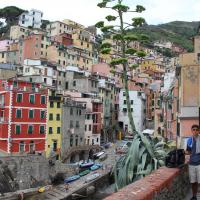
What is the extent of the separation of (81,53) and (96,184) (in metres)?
68.5

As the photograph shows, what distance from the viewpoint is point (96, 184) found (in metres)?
35.2

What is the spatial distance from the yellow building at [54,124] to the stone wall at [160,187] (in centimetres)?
4986

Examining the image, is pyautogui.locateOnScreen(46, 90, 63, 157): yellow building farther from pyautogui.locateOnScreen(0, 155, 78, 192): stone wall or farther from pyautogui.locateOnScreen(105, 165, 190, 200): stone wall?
pyautogui.locateOnScreen(105, 165, 190, 200): stone wall

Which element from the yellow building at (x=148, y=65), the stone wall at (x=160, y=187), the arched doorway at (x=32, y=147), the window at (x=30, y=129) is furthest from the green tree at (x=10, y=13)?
the stone wall at (x=160, y=187)

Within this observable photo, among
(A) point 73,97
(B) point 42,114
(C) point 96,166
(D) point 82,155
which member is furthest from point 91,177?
(A) point 73,97

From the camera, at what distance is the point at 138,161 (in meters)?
12.9

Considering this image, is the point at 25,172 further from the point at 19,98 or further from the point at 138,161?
the point at 138,161

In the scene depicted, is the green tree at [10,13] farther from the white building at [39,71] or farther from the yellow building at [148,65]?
the white building at [39,71]

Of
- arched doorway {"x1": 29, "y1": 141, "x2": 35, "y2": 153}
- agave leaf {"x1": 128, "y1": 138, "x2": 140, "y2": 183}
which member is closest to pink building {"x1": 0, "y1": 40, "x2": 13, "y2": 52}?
arched doorway {"x1": 29, "y1": 141, "x2": 35, "y2": 153}

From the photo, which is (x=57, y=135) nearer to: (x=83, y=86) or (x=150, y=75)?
(x=83, y=86)

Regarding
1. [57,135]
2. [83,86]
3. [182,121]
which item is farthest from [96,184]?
[83,86]

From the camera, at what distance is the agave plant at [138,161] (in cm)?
1274

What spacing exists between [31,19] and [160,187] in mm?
123798

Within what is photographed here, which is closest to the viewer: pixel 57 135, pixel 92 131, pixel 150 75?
pixel 57 135
